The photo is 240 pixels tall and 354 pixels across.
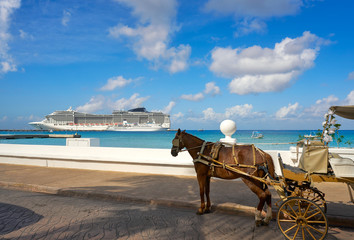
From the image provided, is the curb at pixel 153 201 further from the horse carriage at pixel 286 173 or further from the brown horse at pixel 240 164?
the brown horse at pixel 240 164

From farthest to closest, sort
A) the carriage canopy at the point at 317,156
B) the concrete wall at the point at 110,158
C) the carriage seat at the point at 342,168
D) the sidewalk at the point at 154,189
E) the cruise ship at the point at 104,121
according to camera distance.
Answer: the cruise ship at the point at 104,121 → the concrete wall at the point at 110,158 → the sidewalk at the point at 154,189 → the carriage canopy at the point at 317,156 → the carriage seat at the point at 342,168

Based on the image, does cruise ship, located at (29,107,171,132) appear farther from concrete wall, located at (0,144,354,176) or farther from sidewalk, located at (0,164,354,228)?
sidewalk, located at (0,164,354,228)

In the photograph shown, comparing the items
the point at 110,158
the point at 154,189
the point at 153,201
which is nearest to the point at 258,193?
the point at 153,201

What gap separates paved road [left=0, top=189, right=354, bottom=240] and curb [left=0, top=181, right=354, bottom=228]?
0.17m

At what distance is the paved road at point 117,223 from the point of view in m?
4.39

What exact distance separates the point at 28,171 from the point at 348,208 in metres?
10.6

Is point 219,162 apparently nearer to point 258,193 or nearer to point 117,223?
point 258,193

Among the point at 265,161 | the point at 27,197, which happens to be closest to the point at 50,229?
the point at 27,197

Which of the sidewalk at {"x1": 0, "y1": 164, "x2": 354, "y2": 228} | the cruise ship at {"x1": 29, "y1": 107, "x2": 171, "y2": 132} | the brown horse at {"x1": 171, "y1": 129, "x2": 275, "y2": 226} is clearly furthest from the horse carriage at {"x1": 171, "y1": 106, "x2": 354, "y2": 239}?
the cruise ship at {"x1": 29, "y1": 107, "x2": 171, "y2": 132}

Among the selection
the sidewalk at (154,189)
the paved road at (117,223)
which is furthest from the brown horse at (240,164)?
the sidewalk at (154,189)

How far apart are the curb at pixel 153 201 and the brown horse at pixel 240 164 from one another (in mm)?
460

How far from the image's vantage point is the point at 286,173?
452 cm

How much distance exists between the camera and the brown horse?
15.6 ft

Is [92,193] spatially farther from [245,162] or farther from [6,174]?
[6,174]
